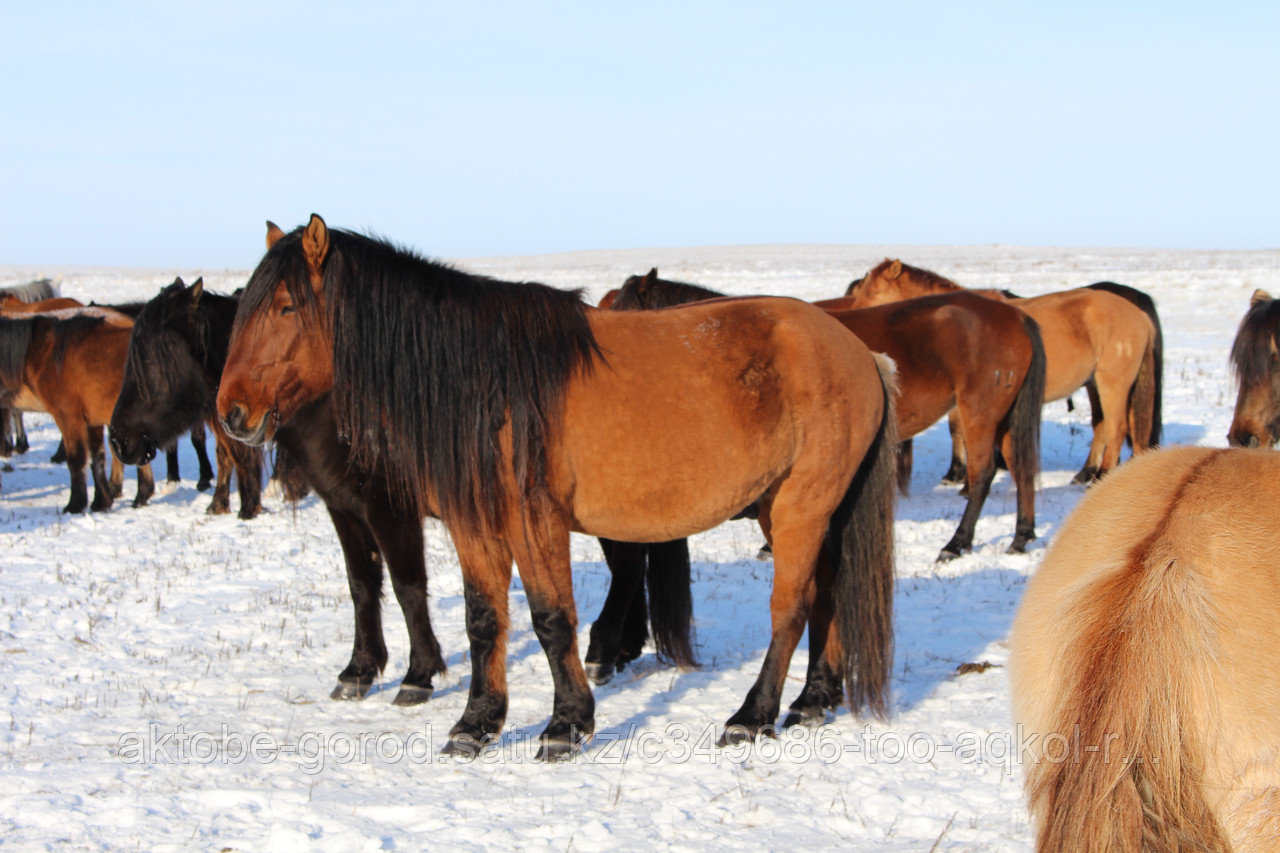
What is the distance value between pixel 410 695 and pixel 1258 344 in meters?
8.19

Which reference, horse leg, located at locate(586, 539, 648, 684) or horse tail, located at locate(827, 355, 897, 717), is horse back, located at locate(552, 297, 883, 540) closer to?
horse tail, located at locate(827, 355, 897, 717)

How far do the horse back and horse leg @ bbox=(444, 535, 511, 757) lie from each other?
0.41 m

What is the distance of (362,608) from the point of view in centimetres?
484

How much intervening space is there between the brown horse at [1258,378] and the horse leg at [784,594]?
6316 millimetres

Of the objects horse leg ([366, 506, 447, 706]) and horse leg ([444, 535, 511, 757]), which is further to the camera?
horse leg ([366, 506, 447, 706])

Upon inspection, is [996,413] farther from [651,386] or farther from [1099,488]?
[1099,488]

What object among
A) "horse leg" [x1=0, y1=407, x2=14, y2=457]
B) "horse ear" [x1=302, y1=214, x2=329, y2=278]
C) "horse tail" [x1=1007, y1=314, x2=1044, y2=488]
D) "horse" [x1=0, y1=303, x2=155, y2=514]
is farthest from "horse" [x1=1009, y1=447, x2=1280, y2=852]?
"horse leg" [x1=0, y1=407, x2=14, y2=457]

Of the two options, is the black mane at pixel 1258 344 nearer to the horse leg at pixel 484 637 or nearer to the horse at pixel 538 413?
the horse at pixel 538 413

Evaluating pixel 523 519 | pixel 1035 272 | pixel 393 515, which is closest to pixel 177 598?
pixel 393 515

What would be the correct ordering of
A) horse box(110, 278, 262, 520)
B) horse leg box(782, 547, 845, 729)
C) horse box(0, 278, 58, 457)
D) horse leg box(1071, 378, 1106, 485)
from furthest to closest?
1. horse box(0, 278, 58, 457)
2. horse leg box(1071, 378, 1106, 485)
3. horse box(110, 278, 262, 520)
4. horse leg box(782, 547, 845, 729)

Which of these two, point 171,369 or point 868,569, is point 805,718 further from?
point 171,369

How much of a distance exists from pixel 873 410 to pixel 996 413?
4423 millimetres

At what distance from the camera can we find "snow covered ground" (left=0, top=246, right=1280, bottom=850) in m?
3.26

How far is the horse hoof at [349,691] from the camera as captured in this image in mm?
4727
